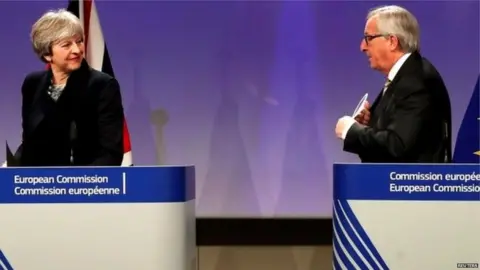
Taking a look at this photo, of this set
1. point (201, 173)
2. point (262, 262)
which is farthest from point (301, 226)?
point (201, 173)

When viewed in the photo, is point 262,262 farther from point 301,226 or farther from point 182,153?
point 182,153

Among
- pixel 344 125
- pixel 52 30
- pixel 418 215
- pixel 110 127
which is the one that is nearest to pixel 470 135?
pixel 344 125

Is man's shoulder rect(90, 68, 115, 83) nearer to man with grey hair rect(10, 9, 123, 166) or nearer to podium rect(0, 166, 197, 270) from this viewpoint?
man with grey hair rect(10, 9, 123, 166)

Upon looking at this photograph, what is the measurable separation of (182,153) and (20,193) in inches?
68.6

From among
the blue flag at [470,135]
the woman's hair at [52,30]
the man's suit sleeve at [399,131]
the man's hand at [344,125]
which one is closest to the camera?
the man's suit sleeve at [399,131]

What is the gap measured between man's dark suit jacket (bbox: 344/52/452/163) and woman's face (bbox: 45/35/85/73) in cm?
107

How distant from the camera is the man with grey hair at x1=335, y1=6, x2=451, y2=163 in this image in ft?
8.46

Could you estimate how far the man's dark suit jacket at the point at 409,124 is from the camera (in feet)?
8.44

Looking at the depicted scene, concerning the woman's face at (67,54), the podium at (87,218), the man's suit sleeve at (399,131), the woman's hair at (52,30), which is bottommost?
the podium at (87,218)

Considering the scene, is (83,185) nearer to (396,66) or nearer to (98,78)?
(98,78)

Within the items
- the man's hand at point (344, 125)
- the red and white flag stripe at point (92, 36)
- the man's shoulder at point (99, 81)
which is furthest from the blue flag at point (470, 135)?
the man's shoulder at point (99, 81)

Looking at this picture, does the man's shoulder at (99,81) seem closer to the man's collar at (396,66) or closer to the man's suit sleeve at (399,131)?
the man's suit sleeve at (399,131)

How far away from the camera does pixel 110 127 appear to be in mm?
2770

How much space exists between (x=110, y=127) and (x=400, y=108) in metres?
1.07
